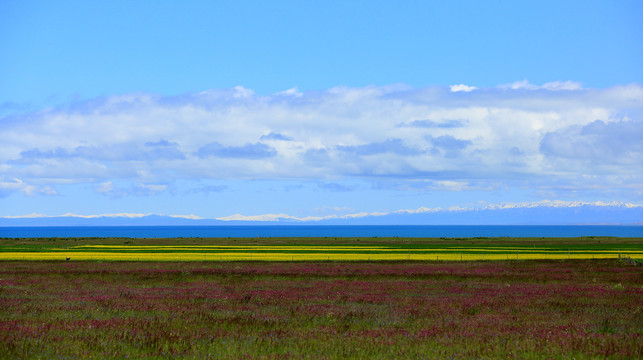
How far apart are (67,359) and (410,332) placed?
7.87m

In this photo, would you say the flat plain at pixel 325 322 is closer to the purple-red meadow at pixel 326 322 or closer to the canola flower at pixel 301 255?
the purple-red meadow at pixel 326 322

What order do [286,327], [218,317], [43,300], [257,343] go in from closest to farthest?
[257,343] < [286,327] < [218,317] < [43,300]

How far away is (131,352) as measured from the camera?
37.8 feet

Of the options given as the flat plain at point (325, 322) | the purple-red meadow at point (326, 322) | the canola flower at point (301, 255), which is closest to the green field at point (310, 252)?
the canola flower at point (301, 255)

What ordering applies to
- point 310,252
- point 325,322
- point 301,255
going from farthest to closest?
point 310,252, point 301,255, point 325,322

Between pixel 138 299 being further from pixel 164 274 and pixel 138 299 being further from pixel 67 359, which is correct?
pixel 164 274

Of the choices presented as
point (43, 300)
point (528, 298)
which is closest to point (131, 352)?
point (43, 300)

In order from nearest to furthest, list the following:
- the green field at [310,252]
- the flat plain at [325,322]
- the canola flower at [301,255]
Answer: the flat plain at [325,322] < the canola flower at [301,255] < the green field at [310,252]

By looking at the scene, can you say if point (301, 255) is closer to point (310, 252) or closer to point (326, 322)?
point (310, 252)

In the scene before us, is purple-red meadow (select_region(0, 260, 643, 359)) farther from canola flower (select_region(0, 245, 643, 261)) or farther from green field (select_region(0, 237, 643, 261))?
green field (select_region(0, 237, 643, 261))

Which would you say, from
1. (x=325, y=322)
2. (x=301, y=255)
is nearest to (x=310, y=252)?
(x=301, y=255)

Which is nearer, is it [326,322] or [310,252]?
[326,322]

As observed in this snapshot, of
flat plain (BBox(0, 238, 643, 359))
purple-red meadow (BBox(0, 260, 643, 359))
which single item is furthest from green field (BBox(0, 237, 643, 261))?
purple-red meadow (BBox(0, 260, 643, 359))

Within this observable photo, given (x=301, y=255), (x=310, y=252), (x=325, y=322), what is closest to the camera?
(x=325, y=322)
